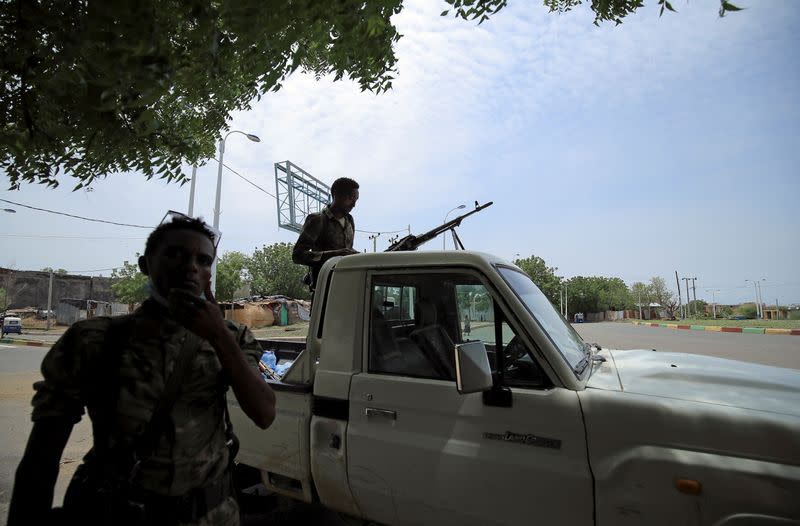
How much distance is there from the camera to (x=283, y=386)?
8.04ft

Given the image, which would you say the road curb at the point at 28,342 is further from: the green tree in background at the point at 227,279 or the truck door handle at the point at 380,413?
the truck door handle at the point at 380,413

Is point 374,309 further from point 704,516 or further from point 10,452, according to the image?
point 10,452

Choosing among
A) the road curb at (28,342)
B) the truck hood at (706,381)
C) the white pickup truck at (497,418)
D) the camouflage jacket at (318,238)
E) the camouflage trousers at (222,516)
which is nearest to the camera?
the camouflage trousers at (222,516)

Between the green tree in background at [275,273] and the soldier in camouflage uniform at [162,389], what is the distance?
4301 centimetres

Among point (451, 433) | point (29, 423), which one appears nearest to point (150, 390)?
point (451, 433)

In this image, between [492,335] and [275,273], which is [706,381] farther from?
[275,273]

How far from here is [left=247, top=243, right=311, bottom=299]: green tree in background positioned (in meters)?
43.8

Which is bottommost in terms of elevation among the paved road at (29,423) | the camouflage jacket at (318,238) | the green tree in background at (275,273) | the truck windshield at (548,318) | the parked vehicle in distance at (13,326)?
the paved road at (29,423)

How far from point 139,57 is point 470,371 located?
5.15ft

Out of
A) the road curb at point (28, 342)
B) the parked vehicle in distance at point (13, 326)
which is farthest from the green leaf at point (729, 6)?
the parked vehicle in distance at point (13, 326)

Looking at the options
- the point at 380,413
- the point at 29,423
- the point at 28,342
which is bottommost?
the point at 29,423

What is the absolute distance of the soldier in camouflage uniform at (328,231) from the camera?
3.32m

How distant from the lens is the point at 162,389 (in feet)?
4.04

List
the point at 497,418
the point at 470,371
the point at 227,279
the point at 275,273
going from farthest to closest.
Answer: the point at 275,273, the point at 227,279, the point at 497,418, the point at 470,371
